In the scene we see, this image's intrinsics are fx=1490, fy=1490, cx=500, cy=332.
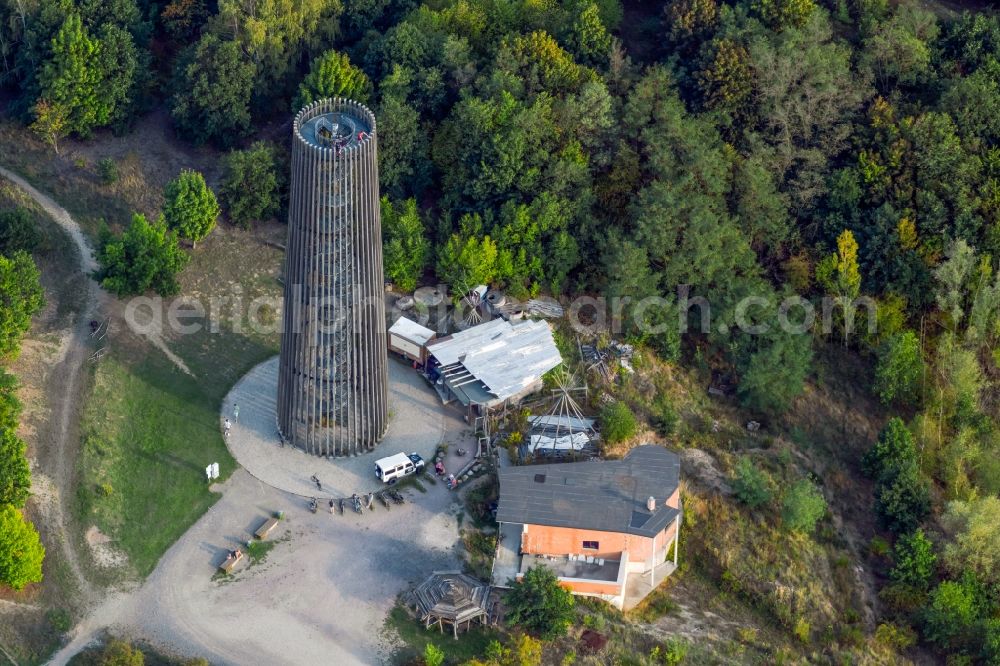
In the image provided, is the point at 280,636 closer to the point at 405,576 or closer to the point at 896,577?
the point at 405,576

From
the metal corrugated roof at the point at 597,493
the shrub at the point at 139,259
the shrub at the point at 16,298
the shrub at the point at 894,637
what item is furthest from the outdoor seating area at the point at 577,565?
the shrub at the point at 16,298

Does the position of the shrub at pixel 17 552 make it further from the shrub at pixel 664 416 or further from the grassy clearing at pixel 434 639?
the shrub at pixel 664 416

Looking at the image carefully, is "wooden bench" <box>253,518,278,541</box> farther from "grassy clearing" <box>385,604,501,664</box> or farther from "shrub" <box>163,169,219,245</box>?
"shrub" <box>163,169,219,245</box>

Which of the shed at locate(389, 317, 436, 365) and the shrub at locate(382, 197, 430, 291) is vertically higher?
the shrub at locate(382, 197, 430, 291)

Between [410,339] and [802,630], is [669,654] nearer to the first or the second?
[802,630]

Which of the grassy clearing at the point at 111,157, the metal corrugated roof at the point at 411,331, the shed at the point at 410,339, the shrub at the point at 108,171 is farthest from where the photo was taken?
the shrub at the point at 108,171

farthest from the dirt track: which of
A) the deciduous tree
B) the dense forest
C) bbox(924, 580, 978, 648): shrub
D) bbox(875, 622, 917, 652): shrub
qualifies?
bbox(924, 580, 978, 648): shrub

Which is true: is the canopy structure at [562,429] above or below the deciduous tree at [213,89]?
below
